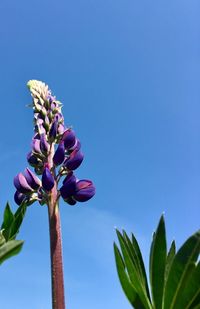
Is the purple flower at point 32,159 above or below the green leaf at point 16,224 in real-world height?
above

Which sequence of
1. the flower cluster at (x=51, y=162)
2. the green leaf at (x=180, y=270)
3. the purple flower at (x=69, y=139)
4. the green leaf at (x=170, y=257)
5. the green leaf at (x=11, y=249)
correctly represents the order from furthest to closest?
the purple flower at (x=69, y=139) → the flower cluster at (x=51, y=162) → the green leaf at (x=170, y=257) → the green leaf at (x=180, y=270) → the green leaf at (x=11, y=249)

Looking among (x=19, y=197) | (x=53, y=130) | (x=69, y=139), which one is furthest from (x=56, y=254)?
(x=53, y=130)

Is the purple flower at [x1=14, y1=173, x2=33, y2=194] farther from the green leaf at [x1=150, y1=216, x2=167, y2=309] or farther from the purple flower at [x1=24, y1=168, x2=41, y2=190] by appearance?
the green leaf at [x1=150, y1=216, x2=167, y2=309]

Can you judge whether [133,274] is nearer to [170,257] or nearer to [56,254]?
[170,257]

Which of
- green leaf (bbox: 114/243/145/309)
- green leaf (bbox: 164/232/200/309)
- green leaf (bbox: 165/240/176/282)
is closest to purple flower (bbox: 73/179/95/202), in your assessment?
green leaf (bbox: 165/240/176/282)

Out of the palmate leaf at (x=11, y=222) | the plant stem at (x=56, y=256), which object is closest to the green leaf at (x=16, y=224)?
the palmate leaf at (x=11, y=222)

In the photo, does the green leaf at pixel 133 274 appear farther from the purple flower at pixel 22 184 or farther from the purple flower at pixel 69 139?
the purple flower at pixel 69 139

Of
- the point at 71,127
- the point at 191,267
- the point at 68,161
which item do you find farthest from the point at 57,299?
the point at 71,127
